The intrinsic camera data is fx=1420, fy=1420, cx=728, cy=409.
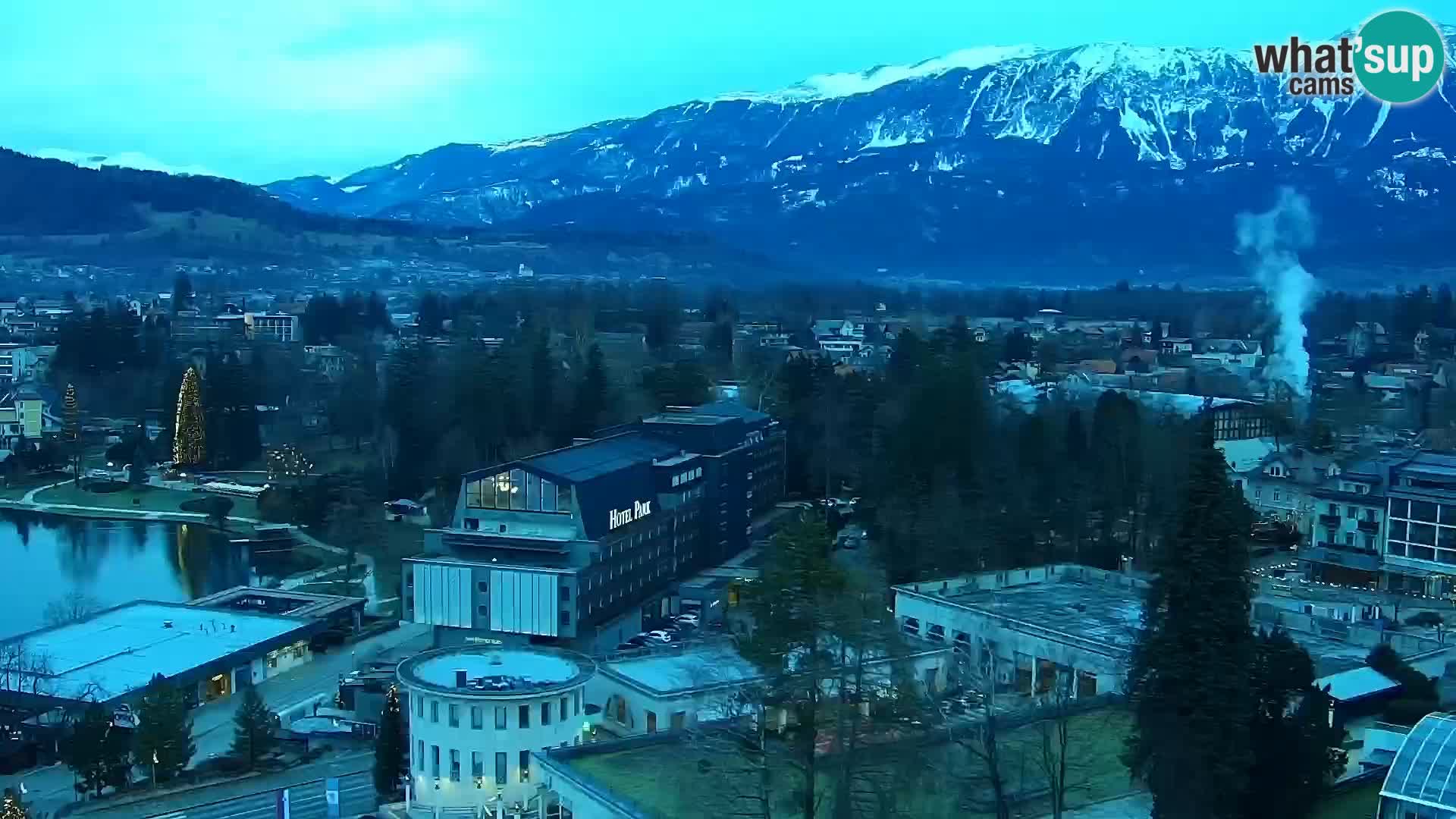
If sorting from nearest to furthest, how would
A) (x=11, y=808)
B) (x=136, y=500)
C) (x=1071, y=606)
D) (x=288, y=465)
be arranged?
(x=11, y=808) → (x=1071, y=606) → (x=288, y=465) → (x=136, y=500)

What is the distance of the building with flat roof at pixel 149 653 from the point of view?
9852 mm

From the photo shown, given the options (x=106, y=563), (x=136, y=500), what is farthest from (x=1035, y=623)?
(x=136, y=500)

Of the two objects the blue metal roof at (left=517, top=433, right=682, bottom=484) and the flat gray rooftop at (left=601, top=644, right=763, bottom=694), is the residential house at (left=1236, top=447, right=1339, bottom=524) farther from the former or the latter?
the flat gray rooftop at (left=601, top=644, right=763, bottom=694)

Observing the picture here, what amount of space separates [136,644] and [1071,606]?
719cm

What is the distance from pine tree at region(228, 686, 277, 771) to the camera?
29.7 ft

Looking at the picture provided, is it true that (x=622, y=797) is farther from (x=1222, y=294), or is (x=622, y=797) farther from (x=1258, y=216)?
(x=1258, y=216)

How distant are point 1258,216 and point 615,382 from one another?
1955 inches

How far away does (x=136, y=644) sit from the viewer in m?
11.1

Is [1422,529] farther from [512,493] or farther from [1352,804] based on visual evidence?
[512,493]

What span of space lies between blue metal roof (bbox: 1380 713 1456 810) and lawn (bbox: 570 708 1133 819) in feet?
4.11

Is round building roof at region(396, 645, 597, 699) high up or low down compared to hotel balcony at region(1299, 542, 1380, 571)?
up

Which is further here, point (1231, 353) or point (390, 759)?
point (1231, 353)

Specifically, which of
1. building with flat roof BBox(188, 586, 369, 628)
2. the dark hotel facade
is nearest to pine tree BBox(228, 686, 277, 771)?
the dark hotel facade

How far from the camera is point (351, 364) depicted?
26734 millimetres
